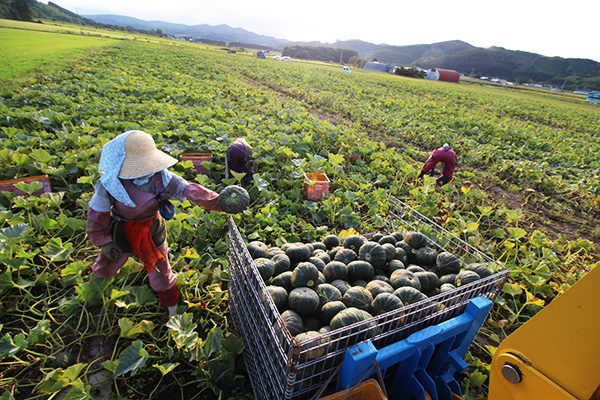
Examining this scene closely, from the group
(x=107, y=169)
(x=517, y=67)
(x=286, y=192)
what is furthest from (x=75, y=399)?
(x=517, y=67)

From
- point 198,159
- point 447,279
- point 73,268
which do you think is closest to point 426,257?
point 447,279

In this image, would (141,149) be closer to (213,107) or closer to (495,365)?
(495,365)

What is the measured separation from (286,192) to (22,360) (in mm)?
3997

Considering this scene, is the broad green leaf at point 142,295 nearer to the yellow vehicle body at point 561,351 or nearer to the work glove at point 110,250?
the work glove at point 110,250

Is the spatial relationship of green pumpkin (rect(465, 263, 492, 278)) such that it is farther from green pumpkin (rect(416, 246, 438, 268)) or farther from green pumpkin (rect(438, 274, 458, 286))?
green pumpkin (rect(416, 246, 438, 268))

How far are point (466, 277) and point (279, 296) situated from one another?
5.59 feet

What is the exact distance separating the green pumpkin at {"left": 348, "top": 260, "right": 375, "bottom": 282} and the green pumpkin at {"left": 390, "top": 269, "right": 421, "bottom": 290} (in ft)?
0.68

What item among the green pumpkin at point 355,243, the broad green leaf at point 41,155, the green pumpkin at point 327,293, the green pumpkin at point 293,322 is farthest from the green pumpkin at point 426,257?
the broad green leaf at point 41,155

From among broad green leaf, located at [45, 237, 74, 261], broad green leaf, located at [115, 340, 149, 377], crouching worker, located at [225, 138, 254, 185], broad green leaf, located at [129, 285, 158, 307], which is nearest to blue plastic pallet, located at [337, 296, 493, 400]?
broad green leaf, located at [115, 340, 149, 377]

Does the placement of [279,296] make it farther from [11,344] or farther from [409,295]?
[11,344]

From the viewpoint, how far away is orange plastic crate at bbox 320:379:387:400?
171 cm

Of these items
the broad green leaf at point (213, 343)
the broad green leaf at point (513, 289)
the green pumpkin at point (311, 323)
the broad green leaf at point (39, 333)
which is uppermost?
the green pumpkin at point (311, 323)

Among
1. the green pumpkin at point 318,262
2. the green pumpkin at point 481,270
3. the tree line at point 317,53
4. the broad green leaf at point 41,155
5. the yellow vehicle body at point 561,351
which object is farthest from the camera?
the tree line at point 317,53

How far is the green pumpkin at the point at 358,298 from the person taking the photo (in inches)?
93.2
